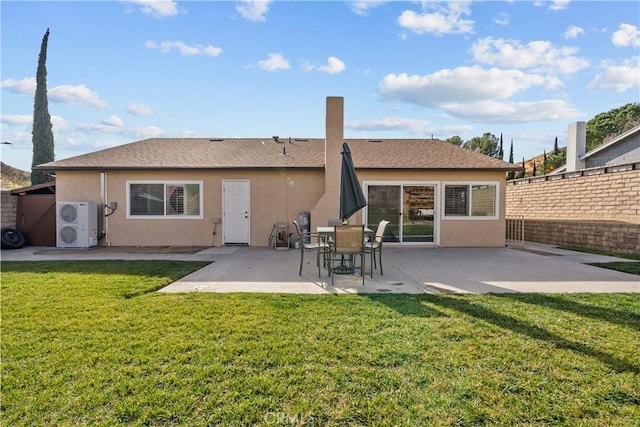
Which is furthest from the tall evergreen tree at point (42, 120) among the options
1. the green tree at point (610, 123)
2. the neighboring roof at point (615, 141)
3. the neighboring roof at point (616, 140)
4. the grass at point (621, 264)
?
the green tree at point (610, 123)

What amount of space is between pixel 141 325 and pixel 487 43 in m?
13.0

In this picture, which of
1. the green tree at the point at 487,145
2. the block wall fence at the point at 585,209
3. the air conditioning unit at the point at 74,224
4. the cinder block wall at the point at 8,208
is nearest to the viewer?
the block wall fence at the point at 585,209

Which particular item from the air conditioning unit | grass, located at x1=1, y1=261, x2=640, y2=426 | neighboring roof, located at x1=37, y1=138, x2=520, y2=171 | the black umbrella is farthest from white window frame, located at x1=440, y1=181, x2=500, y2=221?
the air conditioning unit

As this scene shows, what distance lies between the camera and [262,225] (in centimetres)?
1234

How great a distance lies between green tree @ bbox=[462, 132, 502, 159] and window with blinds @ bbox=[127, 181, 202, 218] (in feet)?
127

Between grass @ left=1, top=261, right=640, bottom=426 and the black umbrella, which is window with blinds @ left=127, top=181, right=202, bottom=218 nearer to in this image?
the black umbrella

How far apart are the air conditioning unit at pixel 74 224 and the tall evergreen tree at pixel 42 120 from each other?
12645 millimetres

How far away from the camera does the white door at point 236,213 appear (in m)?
12.3

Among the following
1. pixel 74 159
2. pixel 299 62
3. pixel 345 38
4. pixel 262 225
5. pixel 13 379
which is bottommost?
pixel 13 379

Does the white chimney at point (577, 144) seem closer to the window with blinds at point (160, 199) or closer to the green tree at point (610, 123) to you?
the green tree at point (610, 123)

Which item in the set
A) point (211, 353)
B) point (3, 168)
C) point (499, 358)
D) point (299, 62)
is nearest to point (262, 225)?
point (299, 62)

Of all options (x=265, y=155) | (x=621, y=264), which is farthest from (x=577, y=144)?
(x=265, y=155)

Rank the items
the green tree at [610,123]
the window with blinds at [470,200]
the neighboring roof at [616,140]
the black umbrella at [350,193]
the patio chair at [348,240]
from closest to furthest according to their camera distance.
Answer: the patio chair at [348,240], the black umbrella at [350,193], the window with blinds at [470,200], the neighboring roof at [616,140], the green tree at [610,123]

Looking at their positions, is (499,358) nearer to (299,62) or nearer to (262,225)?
(262,225)
